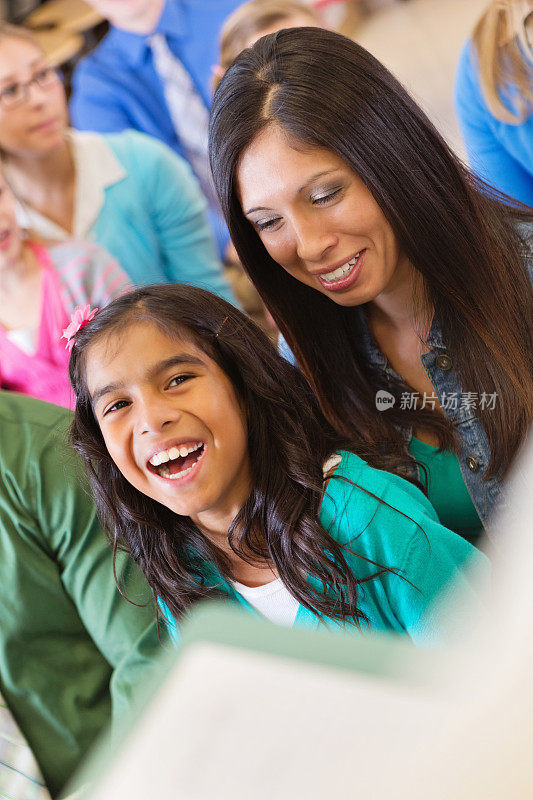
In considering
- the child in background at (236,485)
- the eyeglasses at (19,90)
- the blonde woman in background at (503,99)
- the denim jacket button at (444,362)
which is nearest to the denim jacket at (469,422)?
the denim jacket button at (444,362)

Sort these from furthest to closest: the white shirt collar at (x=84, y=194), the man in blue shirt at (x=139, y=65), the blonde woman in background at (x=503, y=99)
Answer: the man in blue shirt at (x=139, y=65)
the white shirt collar at (x=84, y=194)
the blonde woman in background at (x=503, y=99)

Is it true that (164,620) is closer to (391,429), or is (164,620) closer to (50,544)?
(50,544)

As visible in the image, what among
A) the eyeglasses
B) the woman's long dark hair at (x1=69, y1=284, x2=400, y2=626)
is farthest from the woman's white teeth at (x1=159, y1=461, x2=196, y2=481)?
the eyeglasses

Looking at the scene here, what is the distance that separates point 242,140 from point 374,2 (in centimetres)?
150

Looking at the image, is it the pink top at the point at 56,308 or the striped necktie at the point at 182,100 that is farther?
the striped necktie at the point at 182,100

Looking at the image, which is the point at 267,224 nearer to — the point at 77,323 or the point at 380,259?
the point at 380,259

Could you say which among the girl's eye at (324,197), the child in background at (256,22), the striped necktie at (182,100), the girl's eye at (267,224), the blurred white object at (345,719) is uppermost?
the child in background at (256,22)

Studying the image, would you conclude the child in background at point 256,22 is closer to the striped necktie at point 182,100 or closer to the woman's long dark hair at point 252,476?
the striped necktie at point 182,100

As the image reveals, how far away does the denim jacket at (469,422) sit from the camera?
1119mm

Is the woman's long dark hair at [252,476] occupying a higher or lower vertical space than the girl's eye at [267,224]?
lower

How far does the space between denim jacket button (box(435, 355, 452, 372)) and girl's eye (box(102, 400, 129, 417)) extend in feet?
1.25

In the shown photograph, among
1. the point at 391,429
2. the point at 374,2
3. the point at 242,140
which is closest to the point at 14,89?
the point at 374,2

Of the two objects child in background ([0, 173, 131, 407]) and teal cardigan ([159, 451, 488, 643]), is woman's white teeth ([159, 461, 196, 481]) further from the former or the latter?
child in background ([0, 173, 131, 407])

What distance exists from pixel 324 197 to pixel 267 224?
8cm
